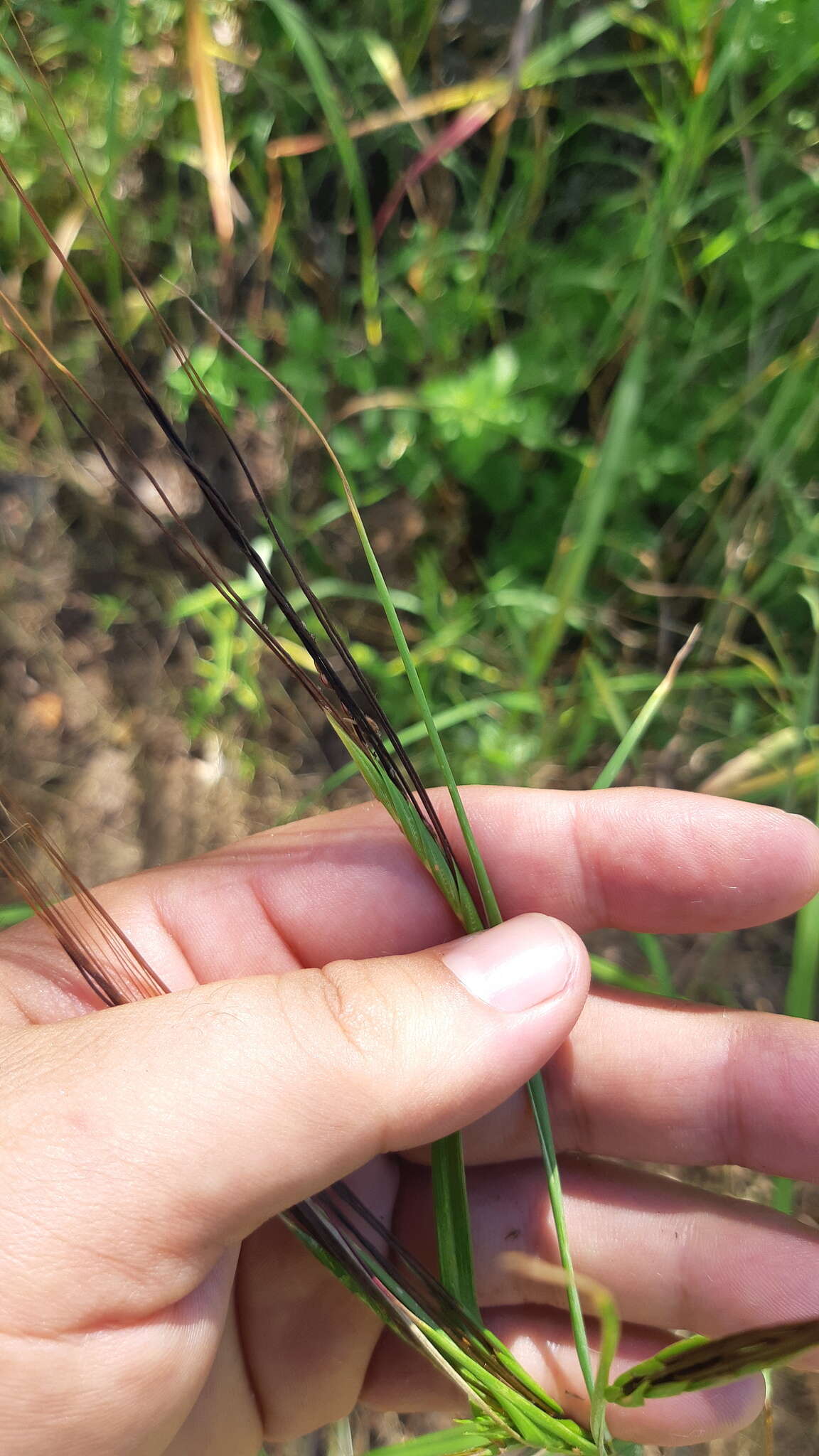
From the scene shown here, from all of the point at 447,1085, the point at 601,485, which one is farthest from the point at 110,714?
the point at 447,1085

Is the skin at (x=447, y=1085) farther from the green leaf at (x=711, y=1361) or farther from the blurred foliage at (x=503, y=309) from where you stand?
the blurred foliage at (x=503, y=309)

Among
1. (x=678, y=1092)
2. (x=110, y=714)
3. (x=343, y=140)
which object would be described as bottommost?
(x=678, y=1092)

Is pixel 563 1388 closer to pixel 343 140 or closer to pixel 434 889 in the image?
pixel 434 889

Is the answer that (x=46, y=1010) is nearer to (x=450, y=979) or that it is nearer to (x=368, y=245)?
(x=450, y=979)

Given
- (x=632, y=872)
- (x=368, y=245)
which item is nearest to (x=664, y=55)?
(x=368, y=245)

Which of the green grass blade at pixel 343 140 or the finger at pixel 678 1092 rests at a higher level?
the green grass blade at pixel 343 140

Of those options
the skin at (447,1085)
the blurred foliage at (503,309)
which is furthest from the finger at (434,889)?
the blurred foliage at (503,309)
